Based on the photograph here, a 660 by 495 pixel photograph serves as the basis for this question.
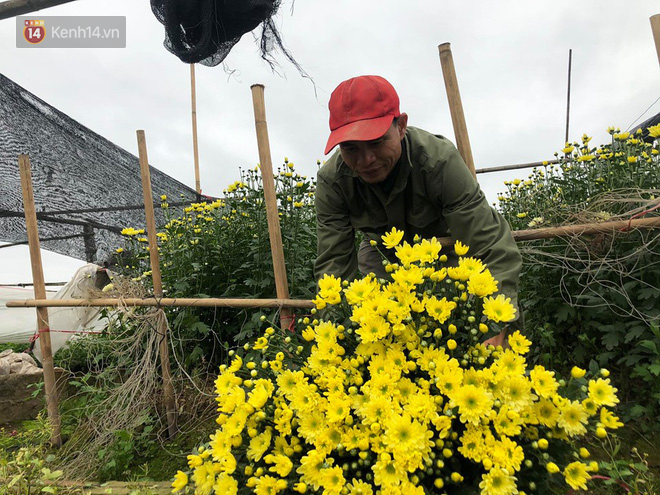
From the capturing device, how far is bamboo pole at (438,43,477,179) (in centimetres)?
215

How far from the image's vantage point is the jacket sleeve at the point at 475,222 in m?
1.57

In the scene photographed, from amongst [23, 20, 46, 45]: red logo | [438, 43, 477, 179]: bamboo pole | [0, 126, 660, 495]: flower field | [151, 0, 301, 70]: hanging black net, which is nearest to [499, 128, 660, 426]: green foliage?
[0, 126, 660, 495]: flower field

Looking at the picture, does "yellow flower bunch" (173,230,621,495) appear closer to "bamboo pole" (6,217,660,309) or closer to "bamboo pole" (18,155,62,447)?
"bamboo pole" (6,217,660,309)

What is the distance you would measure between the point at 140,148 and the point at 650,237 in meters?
3.19

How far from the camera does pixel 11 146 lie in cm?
543

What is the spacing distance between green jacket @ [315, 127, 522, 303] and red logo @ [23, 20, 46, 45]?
1828 millimetres

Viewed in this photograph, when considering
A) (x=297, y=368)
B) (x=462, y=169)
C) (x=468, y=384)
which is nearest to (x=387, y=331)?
(x=468, y=384)

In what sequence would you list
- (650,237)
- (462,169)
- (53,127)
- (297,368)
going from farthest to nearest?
(53,127) → (650,237) → (462,169) → (297,368)

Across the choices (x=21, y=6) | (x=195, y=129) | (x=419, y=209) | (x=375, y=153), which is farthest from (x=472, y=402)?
(x=195, y=129)

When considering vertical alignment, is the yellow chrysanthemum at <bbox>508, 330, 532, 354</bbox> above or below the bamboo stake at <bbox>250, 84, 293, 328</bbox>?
below

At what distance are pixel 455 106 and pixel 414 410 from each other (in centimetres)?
171

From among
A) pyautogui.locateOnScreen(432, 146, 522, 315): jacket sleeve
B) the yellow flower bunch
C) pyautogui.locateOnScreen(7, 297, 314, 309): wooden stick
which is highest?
pyautogui.locateOnScreen(432, 146, 522, 315): jacket sleeve

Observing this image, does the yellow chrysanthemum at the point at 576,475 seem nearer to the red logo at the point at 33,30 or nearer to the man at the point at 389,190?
the man at the point at 389,190

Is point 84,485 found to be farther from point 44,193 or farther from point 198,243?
point 44,193
